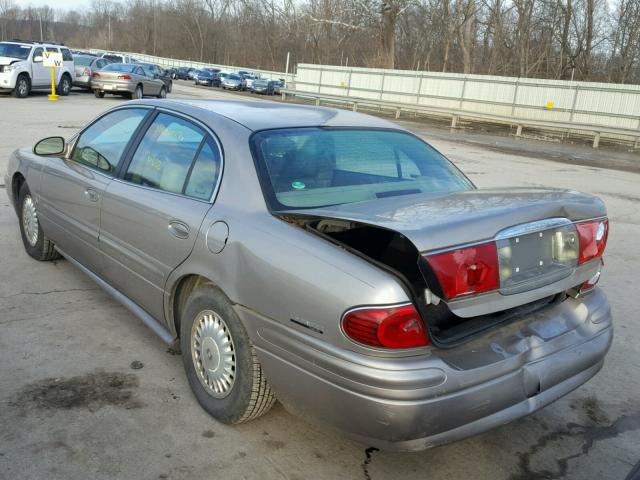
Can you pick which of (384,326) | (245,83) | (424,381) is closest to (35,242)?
(384,326)

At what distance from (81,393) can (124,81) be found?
75.9ft

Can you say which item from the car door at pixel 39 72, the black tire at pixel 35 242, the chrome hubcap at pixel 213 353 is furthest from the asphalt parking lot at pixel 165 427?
the car door at pixel 39 72

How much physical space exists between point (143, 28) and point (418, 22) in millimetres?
64465

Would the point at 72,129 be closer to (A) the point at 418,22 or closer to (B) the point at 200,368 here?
(B) the point at 200,368

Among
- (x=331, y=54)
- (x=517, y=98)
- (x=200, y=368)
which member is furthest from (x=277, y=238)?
(x=331, y=54)

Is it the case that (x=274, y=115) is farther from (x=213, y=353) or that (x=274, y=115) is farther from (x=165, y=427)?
(x=165, y=427)

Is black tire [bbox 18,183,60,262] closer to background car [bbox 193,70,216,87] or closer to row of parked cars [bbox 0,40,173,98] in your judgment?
row of parked cars [bbox 0,40,173,98]

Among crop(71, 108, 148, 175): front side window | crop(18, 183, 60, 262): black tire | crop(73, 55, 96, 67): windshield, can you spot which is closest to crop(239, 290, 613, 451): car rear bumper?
crop(71, 108, 148, 175): front side window

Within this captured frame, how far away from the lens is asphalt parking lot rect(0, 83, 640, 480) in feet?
9.07

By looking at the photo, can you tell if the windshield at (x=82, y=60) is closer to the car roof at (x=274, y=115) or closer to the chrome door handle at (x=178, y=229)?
the car roof at (x=274, y=115)

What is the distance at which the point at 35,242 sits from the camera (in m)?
5.18

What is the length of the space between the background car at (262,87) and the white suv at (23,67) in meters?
22.5

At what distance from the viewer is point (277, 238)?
2674mm

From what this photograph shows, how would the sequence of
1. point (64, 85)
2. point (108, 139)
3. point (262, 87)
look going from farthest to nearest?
point (262, 87)
point (64, 85)
point (108, 139)
